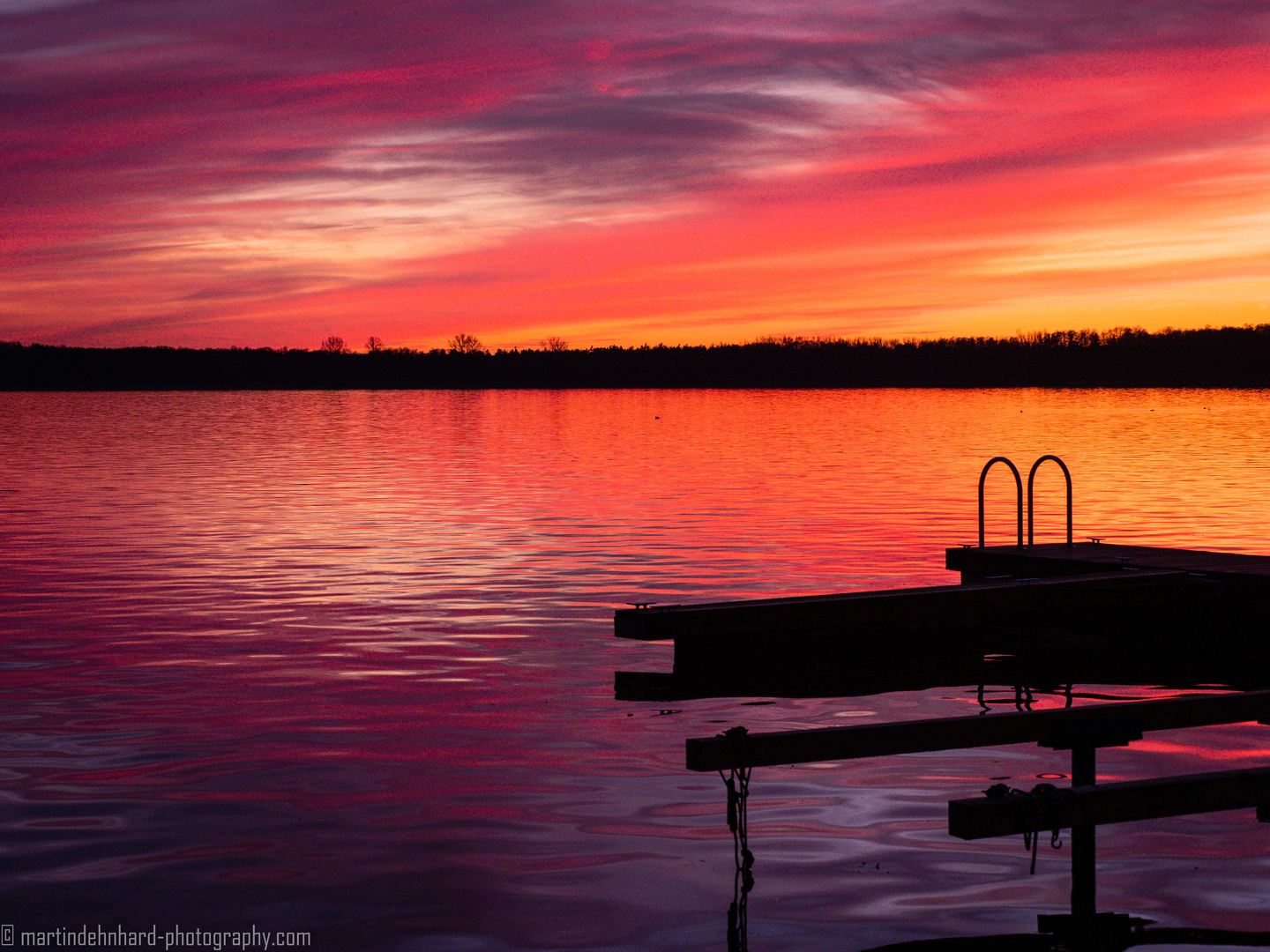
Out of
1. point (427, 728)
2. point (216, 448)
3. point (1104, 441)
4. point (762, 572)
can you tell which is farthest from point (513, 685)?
point (1104, 441)

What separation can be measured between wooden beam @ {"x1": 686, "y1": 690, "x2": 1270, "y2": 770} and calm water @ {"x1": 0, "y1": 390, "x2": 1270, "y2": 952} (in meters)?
0.98

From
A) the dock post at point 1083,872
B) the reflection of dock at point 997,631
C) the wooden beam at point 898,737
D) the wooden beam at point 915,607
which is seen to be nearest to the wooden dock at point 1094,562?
the reflection of dock at point 997,631

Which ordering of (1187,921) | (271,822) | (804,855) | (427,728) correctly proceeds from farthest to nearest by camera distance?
(427,728)
(271,822)
(804,855)
(1187,921)

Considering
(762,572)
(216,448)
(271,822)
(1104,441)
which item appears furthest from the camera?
(1104,441)

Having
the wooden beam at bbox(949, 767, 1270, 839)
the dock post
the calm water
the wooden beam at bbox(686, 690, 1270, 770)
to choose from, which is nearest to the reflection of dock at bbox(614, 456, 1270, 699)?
the calm water

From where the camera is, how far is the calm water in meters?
8.88

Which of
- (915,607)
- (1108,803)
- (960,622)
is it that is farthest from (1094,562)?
(1108,803)

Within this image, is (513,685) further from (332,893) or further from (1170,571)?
(1170,571)

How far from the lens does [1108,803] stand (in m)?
7.65

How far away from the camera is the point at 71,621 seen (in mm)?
20828

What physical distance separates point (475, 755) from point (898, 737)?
207 inches

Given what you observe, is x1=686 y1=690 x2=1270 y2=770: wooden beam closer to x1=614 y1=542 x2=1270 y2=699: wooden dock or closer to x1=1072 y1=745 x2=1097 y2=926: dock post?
x1=1072 y1=745 x2=1097 y2=926: dock post

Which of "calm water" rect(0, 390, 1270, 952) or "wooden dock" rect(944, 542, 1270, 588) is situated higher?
"wooden dock" rect(944, 542, 1270, 588)

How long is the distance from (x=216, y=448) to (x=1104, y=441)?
52408 mm
